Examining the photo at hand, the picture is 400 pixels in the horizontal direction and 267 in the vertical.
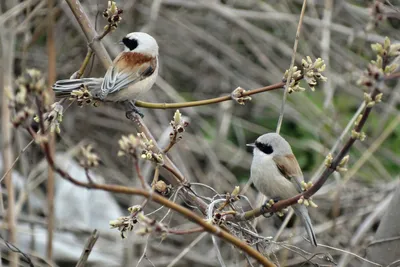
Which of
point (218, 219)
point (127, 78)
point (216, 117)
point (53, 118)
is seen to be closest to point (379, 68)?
point (218, 219)

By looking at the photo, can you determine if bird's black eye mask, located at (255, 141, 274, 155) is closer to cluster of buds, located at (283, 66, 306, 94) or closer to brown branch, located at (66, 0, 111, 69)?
cluster of buds, located at (283, 66, 306, 94)

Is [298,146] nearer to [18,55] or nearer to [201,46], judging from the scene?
[201,46]

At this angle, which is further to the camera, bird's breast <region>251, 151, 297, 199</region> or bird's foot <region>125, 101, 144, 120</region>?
bird's breast <region>251, 151, 297, 199</region>

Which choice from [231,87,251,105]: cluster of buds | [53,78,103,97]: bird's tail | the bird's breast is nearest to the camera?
[231,87,251,105]: cluster of buds

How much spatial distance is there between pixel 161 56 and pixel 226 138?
1.03 m

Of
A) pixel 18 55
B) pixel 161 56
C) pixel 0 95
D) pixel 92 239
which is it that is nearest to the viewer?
pixel 92 239

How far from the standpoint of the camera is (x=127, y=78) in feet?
8.19

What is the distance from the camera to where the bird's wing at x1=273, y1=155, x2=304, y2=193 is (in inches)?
97.3

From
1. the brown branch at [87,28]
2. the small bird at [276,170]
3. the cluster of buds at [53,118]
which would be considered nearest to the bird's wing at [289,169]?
the small bird at [276,170]

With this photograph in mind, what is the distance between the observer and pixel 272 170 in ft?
8.05

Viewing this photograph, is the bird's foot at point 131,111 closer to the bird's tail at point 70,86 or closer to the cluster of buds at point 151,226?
the bird's tail at point 70,86

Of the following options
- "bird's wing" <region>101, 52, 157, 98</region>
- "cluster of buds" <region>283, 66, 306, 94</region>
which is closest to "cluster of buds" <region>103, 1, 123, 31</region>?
"bird's wing" <region>101, 52, 157, 98</region>

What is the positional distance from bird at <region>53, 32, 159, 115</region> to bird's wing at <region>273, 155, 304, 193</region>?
2.04ft

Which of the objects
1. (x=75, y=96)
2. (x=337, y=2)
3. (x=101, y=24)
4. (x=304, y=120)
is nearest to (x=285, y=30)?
(x=337, y=2)
